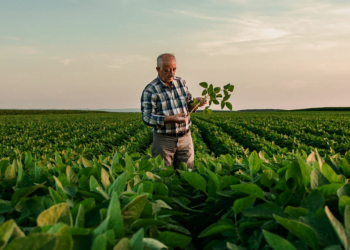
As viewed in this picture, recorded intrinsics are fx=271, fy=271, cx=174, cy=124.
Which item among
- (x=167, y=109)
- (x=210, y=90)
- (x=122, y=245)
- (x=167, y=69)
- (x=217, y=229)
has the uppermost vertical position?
(x=167, y=69)

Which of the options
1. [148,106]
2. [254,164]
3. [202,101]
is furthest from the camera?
[148,106]

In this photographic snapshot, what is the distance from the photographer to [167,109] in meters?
4.45

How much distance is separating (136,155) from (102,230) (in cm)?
164

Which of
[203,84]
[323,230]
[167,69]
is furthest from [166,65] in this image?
[323,230]

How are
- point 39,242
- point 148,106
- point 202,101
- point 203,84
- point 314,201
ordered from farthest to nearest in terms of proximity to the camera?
point 148,106, point 202,101, point 203,84, point 314,201, point 39,242

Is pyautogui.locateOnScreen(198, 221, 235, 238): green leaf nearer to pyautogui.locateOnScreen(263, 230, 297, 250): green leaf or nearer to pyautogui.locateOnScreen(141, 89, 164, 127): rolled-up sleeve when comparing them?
pyautogui.locateOnScreen(263, 230, 297, 250): green leaf

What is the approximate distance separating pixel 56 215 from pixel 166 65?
135 inches

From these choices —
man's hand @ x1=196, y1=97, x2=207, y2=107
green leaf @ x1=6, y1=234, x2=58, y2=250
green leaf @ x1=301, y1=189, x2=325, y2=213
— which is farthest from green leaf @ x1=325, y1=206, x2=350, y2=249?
man's hand @ x1=196, y1=97, x2=207, y2=107

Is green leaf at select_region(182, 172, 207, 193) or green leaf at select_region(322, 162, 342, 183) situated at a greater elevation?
green leaf at select_region(322, 162, 342, 183)

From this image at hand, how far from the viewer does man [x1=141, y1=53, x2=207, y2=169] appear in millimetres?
4176

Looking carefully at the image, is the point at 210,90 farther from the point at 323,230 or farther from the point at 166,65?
the point at 323,230

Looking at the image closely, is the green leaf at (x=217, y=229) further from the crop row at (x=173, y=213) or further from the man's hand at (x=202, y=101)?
the man's hand at (x=202, y=101)

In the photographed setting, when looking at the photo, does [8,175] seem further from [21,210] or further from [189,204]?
[189,204]

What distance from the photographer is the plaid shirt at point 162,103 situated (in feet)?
14.2
